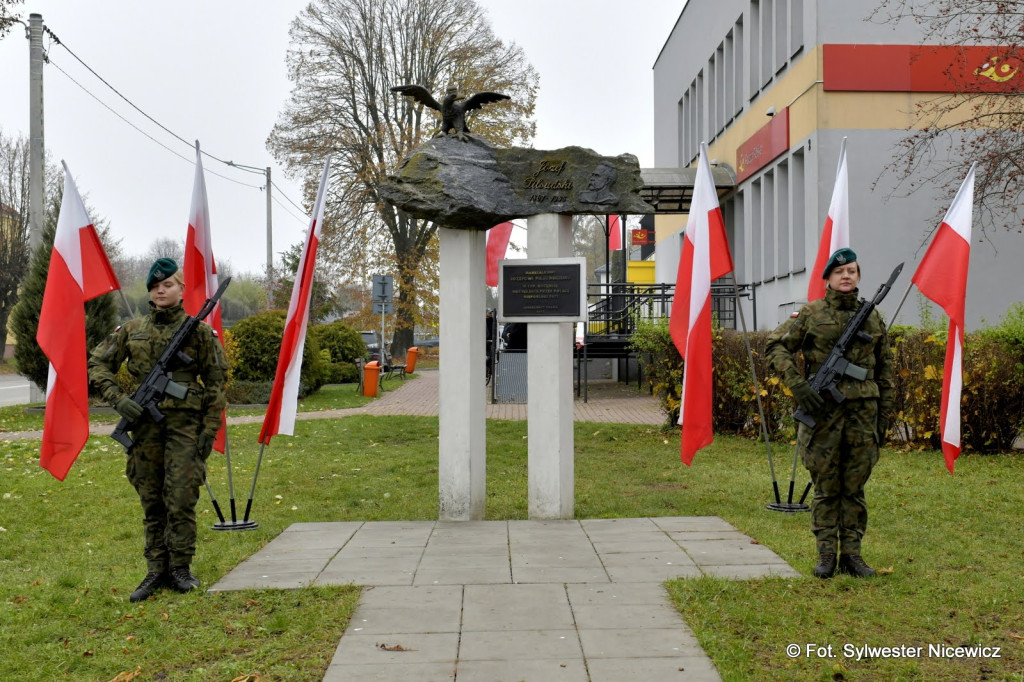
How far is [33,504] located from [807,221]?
13.3 meters

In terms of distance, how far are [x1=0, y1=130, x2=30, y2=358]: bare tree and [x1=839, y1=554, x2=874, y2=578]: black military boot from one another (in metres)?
48.0

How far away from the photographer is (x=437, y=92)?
120 ft

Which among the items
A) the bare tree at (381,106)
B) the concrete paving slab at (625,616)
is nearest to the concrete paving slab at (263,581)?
the concrete paving slab at (625,616)

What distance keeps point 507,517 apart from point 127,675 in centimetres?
428

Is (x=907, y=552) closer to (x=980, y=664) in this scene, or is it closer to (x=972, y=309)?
(x=980, y=664)

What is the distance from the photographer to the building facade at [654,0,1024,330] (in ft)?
54.5

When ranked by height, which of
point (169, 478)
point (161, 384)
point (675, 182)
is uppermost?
point (675, 182)

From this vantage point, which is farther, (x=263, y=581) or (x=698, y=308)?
(x=698, y=308)

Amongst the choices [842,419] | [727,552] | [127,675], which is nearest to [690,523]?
[727,552]

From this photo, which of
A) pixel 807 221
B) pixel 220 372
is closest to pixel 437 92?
pixel 807 221

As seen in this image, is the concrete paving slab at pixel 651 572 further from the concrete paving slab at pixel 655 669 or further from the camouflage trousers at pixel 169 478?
the camouflage trousers at pixel 169 478

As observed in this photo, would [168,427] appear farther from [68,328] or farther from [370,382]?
[370,382]

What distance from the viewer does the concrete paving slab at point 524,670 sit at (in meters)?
4.27

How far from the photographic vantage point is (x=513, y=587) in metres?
5.77
